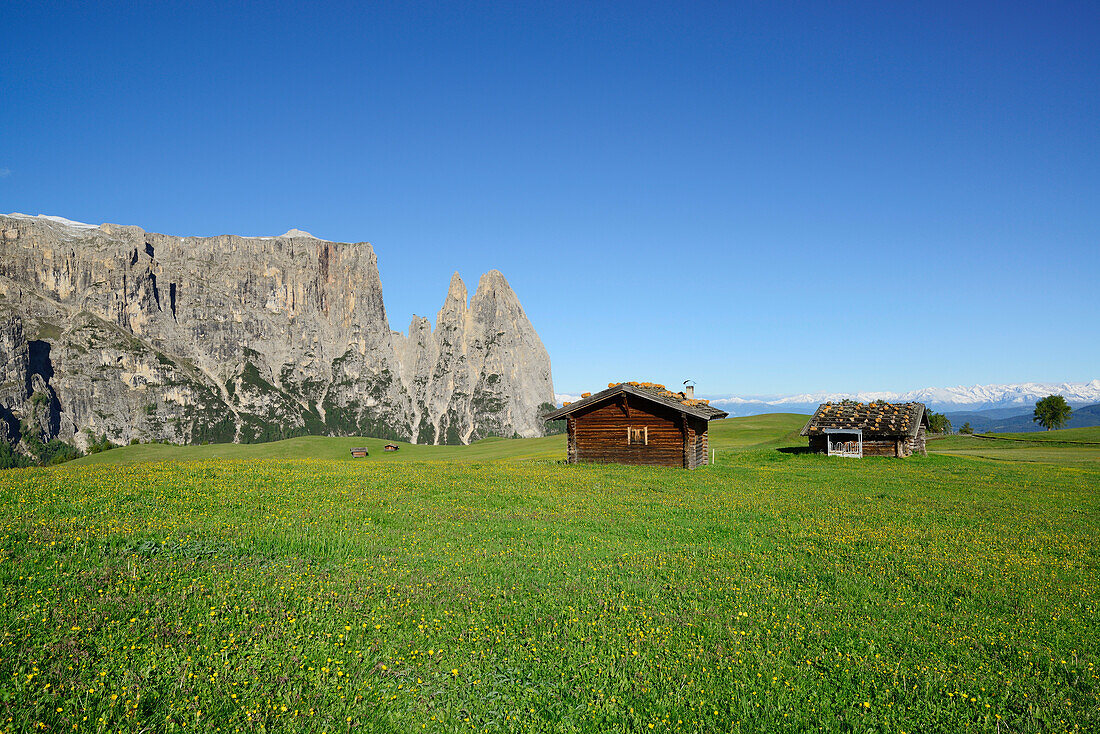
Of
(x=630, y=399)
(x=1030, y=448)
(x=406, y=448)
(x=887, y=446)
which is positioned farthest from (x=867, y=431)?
(x=406, y=448)

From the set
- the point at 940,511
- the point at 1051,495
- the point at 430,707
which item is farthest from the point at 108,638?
the point at 1051,495

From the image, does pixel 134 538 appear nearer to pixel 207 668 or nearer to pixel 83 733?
pixel 207 668

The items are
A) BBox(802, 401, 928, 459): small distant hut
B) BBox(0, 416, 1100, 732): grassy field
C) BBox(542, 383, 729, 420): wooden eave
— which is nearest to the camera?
BBox(0, 416, 1100, 732): grassy field

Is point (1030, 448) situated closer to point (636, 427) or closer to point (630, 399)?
point (636, 427)

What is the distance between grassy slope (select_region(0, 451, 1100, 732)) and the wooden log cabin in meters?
16.0

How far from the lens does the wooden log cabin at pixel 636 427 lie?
34.6m

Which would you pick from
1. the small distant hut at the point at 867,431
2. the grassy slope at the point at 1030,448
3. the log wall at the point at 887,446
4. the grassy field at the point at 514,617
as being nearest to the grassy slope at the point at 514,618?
the grassy field at the point at 514,617

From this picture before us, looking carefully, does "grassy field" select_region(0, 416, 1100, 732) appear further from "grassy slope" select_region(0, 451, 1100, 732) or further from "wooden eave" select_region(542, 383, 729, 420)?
"wooden eave" select_region(542, 383, 729, 420)

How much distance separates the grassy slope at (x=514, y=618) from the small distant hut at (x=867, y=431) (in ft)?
86.3

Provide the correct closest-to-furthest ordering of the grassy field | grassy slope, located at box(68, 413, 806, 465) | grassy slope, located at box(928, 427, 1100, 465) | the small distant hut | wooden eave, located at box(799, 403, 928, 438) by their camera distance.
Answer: the grassy field
wooden eave, located at box(799, 403, 928, 438)
the small distant hut
grassy slope, located at box(928, 427, 1100, 465)
grassy slope, located at box(68, 413, 806, 465)

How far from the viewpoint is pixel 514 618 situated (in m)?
9.81

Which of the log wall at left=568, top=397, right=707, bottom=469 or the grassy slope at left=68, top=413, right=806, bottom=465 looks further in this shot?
the grassy slope at left=68, top=413, right=806, bottom=465

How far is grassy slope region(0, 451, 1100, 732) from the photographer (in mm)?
7113

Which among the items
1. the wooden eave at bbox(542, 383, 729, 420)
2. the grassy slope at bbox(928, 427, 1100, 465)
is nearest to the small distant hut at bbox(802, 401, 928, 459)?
the grassy slope at bbox(928, 427, 1100, 465)
